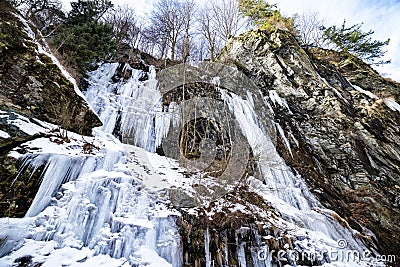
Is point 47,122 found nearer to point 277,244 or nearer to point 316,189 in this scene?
point 277,244

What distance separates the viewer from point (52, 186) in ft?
10.0

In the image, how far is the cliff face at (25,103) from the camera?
2.76 m

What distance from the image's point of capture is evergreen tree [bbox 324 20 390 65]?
42.6 feet

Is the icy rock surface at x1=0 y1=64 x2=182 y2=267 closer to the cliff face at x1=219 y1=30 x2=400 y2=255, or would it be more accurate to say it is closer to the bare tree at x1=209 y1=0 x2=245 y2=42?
the cliff face at x1=219 y1=30 x2=400 y2=255

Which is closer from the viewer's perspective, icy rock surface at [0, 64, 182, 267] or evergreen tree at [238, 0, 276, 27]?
icy rock surface at [0, 64, 182, 267]

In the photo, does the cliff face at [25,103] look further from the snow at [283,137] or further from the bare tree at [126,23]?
the bare tree at [126,23]

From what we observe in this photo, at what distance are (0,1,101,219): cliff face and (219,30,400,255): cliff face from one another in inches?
253

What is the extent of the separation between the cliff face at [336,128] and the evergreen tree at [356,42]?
112 inches

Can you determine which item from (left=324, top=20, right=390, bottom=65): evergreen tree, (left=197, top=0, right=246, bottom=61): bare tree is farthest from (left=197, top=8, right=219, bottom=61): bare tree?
(left=324, top=20, right=390, bottom=65): evergreen tree

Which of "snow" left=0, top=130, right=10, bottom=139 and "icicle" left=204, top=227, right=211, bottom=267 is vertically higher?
"snow" left=0, top=130, right=10, bottom=139

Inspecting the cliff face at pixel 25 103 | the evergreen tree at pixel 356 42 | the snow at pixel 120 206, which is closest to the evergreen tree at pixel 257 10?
the evergreen tree at pixel 356 42

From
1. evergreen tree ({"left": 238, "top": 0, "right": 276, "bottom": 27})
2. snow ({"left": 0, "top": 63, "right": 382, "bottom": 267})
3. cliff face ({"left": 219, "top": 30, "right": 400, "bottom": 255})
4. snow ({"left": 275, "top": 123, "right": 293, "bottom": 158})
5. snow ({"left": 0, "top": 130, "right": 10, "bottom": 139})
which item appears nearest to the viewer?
snow ({"left": 0, "top": 63, "right": 382, "bottom": 267})

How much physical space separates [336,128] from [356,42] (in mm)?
9016

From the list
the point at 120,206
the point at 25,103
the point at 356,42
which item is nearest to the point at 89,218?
→ the point at 120,206
